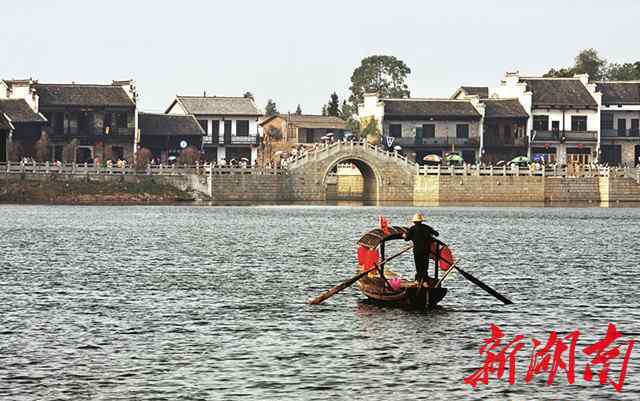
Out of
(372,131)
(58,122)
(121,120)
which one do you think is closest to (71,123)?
(58,122)

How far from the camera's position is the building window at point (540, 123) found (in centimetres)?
14025

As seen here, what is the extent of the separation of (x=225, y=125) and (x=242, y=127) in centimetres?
193

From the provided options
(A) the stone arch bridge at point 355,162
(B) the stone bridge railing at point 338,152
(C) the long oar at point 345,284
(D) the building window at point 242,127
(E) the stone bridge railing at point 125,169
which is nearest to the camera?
(C) the long oar at point 345,284

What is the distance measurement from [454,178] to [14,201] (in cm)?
3814

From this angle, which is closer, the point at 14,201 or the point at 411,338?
the point at 411,338

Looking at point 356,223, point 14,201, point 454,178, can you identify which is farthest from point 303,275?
point 454,178

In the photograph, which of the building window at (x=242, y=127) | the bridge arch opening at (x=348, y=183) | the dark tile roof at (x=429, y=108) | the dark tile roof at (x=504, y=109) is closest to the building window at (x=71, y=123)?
the building window at (x=242, y=127)

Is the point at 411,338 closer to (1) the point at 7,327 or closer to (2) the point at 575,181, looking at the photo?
(1) the point at 7,327

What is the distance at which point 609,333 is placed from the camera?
37531 mm

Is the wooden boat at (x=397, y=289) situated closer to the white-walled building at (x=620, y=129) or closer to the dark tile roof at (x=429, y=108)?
the dark tile roof at (x=429, y=108)

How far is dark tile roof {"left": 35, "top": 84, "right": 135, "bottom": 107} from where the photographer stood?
130000 millimetres

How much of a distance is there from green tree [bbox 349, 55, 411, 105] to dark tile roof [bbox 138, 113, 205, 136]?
46.5 metres

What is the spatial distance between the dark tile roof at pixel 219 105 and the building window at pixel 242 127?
2.94 feet

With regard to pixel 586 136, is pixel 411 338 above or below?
below
